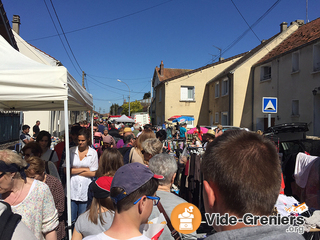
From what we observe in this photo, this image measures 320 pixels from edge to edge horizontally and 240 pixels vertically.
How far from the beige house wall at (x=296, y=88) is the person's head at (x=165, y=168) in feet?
39.1

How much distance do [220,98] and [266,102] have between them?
13.9 m

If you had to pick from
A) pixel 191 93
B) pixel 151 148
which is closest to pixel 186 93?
pixel 191 93

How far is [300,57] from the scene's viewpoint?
1314 cm

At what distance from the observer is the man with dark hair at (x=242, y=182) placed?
0.89 metres

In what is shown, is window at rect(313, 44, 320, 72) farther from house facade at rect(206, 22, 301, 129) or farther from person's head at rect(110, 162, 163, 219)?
person's head at rect(110, 162, 163, 219)

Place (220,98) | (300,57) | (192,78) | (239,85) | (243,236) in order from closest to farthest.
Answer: (243,236) < (300,57) < (239,85) < (220,98) < (192,78)

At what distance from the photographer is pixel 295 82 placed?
13.5m

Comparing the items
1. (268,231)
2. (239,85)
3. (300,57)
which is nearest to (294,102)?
(300,57)

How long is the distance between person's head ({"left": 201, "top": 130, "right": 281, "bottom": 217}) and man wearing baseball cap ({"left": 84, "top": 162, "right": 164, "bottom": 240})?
0.64m

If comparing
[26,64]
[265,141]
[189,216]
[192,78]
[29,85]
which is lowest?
[189,216]

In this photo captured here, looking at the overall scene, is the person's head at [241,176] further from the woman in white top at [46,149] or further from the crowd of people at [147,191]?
the woman in white top at [46,149]

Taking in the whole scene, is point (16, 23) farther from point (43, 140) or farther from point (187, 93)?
point (43, 140)

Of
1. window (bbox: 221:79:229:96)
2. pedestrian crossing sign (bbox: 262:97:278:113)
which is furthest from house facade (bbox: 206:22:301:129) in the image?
pedestrian crossing sign (bbox: 262:97:278:113)

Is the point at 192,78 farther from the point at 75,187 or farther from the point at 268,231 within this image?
the point at 268,231
